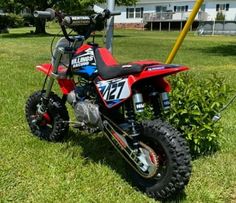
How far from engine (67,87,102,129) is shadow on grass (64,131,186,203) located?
0.51m

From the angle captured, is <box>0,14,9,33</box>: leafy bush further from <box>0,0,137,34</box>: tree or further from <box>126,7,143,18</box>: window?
<box>126,7,143,18</box>: window

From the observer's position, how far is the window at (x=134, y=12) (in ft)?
191

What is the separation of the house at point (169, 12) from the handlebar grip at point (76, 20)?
47.1 m

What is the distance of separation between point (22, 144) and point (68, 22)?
1.72m

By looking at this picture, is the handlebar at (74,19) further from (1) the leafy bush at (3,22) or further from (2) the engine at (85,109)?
(1) the leafy bush at (3,22)

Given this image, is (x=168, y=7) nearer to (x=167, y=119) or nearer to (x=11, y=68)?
(x=11, y=68)

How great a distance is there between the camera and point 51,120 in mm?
5391

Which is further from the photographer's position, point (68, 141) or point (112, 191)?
point (68, 141)

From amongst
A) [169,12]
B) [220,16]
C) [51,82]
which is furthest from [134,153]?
[169,12]

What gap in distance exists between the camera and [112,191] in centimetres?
419

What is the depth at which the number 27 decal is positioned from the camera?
3.99 m

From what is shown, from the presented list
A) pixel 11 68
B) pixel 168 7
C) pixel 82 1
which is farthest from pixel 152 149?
pixel 168 7

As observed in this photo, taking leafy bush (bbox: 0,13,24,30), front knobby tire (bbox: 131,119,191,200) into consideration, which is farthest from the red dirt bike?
leafy bush (bbox: 0,13,24,30)

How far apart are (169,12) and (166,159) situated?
51.6 metres
